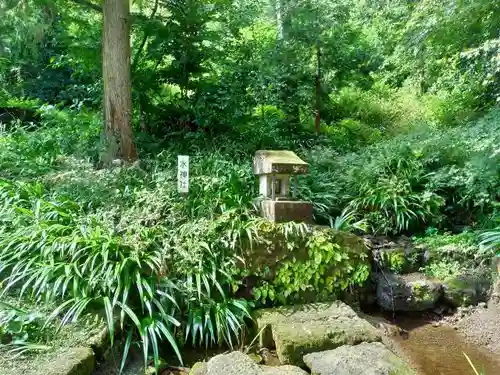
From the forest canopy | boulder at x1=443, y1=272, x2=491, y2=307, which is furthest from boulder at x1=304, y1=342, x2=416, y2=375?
boulder at x1=443, y1=272, x2=491, y2=307

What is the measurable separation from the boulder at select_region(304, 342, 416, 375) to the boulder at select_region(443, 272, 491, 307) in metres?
1.62

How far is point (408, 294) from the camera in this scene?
3963 millimetres

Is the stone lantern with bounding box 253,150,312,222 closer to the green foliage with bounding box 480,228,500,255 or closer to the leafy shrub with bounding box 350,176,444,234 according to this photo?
the leafy shrub with bounding box 350,176,444,234

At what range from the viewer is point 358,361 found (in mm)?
2533

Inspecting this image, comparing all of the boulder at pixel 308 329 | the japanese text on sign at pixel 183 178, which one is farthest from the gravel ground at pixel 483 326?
the japanese text on sign at pixel 183 178

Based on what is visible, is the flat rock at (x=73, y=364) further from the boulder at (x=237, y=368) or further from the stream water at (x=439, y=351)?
the stream water at (x=439, y=351)

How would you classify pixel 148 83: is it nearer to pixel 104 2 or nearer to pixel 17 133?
pixel 104 2

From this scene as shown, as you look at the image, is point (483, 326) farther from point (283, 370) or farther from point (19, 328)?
point (19, 328)

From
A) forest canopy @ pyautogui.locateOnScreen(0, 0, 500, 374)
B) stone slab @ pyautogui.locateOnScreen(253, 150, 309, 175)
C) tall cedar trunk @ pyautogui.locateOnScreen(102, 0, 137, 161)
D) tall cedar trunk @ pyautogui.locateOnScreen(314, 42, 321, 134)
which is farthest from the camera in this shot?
tall cedar trunk @ pyautogui.locateOnScreen(314, 42, 321, 134)

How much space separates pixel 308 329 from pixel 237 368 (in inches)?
27.5

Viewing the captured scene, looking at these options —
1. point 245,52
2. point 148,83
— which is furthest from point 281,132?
point 148,83

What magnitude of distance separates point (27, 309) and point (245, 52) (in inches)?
193

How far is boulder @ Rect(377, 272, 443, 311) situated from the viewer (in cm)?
395

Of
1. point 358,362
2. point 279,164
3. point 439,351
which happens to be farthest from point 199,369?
point 439,351
